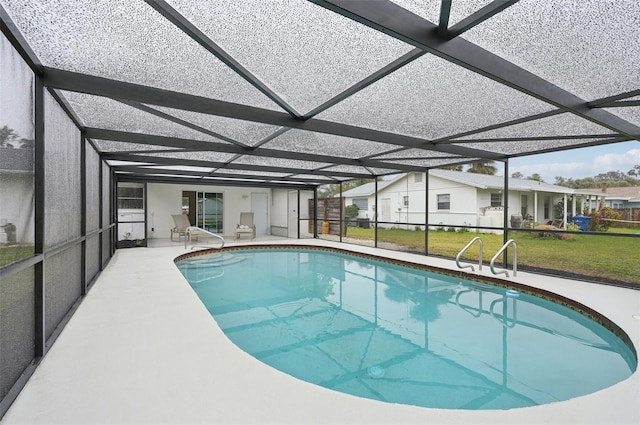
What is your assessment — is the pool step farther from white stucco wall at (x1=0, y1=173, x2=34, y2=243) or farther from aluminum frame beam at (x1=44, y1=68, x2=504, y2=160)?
white stucco wall at (x1=0, y1=173, x2=34, y2=243)

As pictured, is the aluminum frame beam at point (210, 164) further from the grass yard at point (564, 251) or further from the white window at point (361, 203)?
the white window at point (361, 203)

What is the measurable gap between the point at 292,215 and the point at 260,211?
175 centimetres

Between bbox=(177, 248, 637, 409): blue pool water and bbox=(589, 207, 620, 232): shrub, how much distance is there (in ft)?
31.7

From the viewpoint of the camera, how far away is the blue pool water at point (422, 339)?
2689mm

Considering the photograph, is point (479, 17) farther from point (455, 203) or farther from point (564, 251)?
point (455, 203)

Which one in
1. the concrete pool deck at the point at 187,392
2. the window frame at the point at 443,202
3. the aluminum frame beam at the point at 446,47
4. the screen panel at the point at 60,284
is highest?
the aluminum frame beam at the point at 446,47

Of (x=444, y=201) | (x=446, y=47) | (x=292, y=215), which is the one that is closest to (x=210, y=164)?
(x=292, y=215)

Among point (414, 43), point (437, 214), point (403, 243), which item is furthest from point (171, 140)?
point (437, 214)

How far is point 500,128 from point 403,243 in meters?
10.2

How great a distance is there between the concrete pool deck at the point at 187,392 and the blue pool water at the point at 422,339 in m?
0.54

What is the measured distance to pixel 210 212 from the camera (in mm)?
13547

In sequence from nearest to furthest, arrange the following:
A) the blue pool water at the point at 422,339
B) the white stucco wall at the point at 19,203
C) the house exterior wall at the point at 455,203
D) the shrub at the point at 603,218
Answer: the white stucco wall at the point at 19,203, the blue pool water at the point at 422,339, the shrub at the point at 603,218, the house exterior wall at the point at 455,203

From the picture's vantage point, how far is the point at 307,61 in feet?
8.38

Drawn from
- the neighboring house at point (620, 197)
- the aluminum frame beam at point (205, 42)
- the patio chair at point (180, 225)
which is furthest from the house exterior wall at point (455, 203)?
the aluminum frame beam at point (205, 42)
